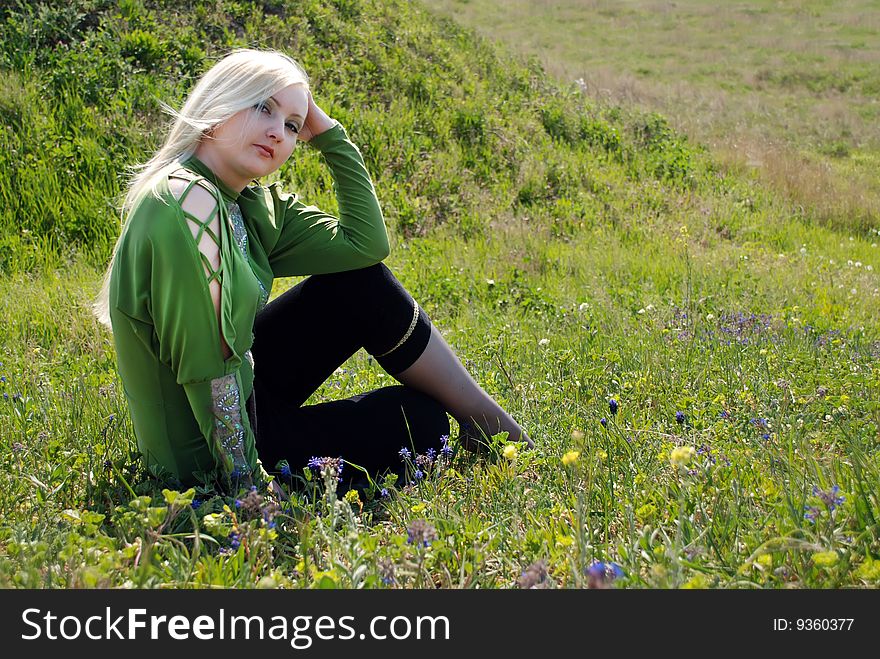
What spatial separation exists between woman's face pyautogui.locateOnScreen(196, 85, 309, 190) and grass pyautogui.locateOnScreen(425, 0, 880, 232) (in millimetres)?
8657

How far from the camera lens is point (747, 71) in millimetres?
21547

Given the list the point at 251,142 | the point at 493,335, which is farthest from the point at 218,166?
the point at 493,335

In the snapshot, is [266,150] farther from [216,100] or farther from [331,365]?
[331,365]

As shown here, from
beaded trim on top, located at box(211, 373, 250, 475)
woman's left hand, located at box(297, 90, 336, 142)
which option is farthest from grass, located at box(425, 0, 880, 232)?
beaded trim on top, located at box(211, 373, 250, 475)

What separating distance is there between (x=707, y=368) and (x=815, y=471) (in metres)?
1.52

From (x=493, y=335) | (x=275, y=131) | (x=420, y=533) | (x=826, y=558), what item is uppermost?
(x=275, y=131)

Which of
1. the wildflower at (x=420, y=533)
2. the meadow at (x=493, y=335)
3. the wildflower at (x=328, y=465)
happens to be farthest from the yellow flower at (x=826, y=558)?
the wildflower at (x=328, y=465)

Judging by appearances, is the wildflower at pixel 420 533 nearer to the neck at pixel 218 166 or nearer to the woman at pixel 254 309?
the woman at pixel 254 309

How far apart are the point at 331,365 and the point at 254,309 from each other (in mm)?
754

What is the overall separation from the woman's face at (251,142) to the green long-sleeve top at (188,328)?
5cm

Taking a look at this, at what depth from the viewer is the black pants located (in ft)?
9.17

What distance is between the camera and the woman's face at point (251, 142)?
2.49 m

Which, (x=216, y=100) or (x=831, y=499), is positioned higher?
(x=216, y=100)
